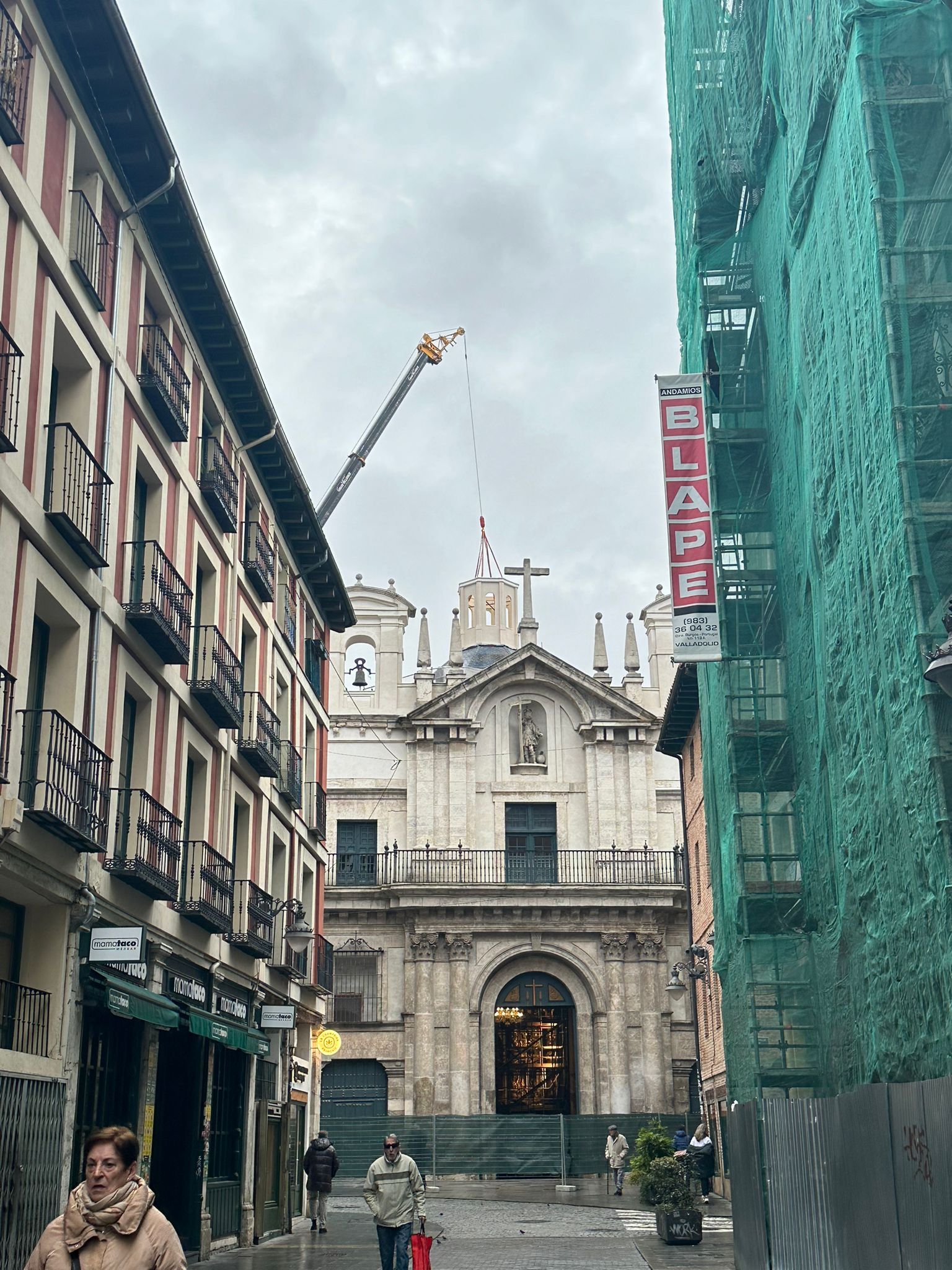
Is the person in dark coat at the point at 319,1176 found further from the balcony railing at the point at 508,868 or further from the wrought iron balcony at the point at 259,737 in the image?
the balcony railing at the point at 508,868

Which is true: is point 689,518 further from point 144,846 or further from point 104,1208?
point 104,1208

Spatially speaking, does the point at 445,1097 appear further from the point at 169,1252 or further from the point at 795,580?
the point at 169,1252

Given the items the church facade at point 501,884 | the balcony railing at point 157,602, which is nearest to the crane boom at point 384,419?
the church facade at point 501,884

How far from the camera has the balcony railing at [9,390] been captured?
12.6 meters

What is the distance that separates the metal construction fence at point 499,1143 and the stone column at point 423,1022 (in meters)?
1.47

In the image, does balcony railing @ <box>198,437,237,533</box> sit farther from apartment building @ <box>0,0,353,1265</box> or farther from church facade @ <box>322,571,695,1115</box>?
church facade @ <box>322,571,695,1115</box>

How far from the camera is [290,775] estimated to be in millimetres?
27016

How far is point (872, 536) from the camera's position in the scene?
36.6 ft

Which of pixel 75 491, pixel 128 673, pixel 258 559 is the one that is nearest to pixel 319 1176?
pixel 258 559

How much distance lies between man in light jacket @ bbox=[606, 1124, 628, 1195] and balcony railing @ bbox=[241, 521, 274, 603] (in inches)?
664

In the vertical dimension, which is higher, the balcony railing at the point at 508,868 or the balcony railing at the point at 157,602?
the balcony railing at the point at 508,868

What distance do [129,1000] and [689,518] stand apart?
8.87 meters

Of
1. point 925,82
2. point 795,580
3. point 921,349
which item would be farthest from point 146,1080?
point 925,82

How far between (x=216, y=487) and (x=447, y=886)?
24.8 meters
